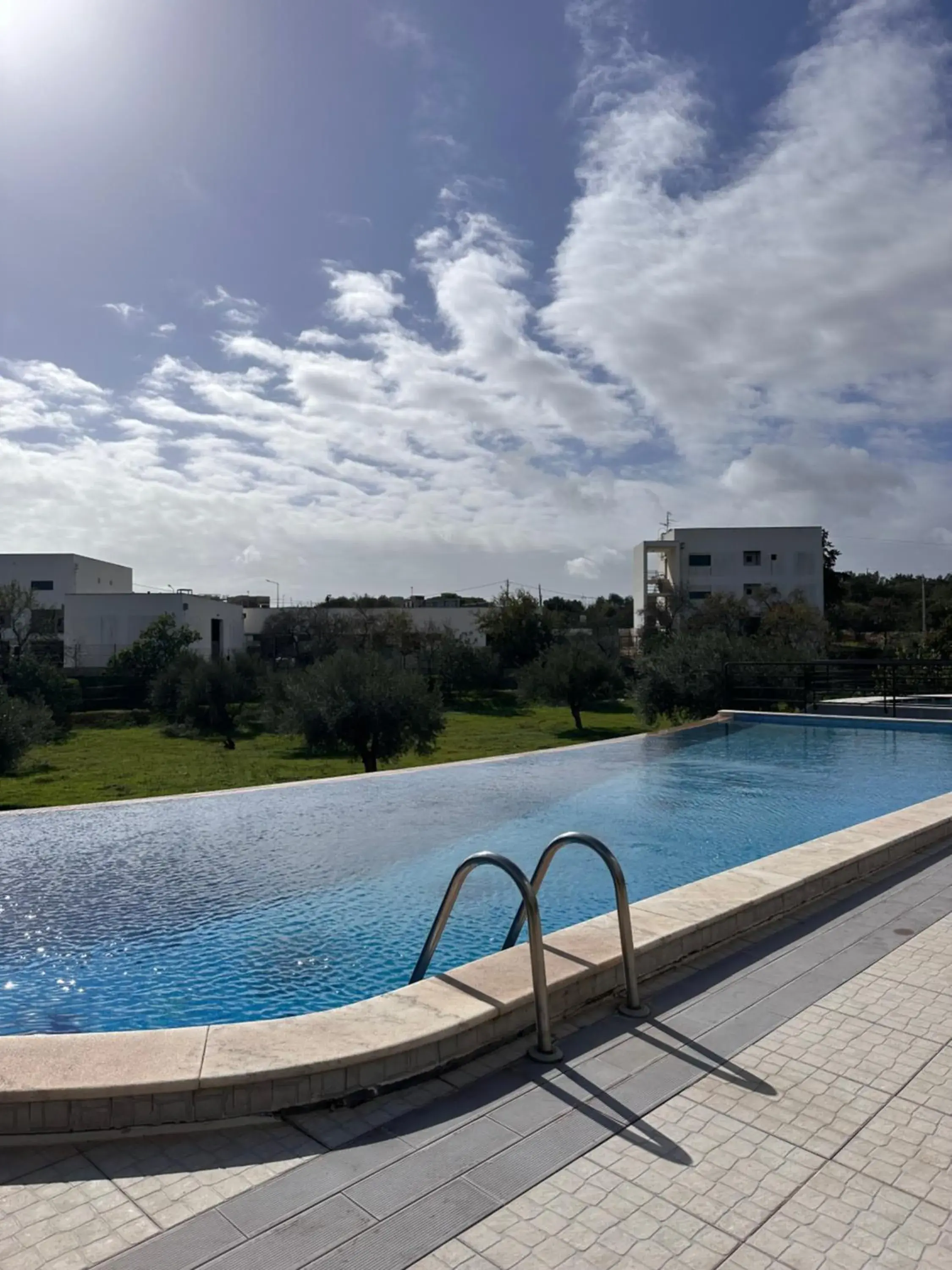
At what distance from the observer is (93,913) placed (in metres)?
6.50

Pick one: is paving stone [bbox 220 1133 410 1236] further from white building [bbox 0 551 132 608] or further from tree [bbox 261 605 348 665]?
white building [bbox 0 551 132 608]

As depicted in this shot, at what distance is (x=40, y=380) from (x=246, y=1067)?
14.4 meters

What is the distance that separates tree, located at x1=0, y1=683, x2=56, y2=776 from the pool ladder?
1402 cm

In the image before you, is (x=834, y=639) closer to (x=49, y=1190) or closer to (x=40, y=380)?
(x=40, y=380)

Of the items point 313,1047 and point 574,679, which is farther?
point 574,679

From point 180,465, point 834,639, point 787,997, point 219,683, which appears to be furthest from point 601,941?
point 834,639

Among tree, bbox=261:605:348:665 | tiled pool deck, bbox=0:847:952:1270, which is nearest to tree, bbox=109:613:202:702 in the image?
tree, bbox=261:605:348:665

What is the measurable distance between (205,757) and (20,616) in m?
27.5

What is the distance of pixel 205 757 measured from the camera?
81.0ft

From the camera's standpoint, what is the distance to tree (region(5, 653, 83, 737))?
1303 inches

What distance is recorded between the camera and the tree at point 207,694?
31906 millimetres

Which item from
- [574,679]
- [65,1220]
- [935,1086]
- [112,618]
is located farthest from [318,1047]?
[112,618]

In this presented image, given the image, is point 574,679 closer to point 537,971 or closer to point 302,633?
point 537,971

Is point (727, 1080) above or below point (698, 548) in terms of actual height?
below
